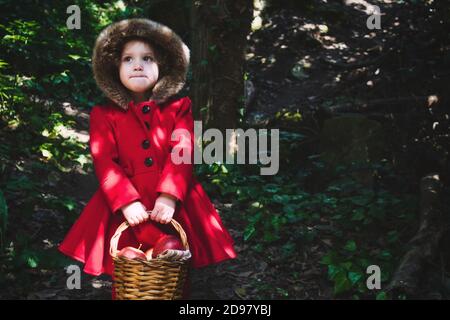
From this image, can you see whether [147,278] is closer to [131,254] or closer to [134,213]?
[131,254]

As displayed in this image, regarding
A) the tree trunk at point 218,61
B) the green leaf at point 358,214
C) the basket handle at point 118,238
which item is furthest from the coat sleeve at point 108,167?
the tree trunk at point 218,61

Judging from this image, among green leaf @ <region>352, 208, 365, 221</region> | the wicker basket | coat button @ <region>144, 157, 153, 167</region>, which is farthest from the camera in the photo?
green leaf @ <region>352, 208, 365, 221</region>

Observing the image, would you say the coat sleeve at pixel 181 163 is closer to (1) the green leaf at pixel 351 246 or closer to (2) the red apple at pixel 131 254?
(2) the red apple at pixel 131 254

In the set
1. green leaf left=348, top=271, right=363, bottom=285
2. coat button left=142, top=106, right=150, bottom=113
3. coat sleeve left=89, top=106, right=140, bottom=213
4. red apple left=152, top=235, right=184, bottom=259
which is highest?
coat button left=142, top=106, right=150, bottom=113

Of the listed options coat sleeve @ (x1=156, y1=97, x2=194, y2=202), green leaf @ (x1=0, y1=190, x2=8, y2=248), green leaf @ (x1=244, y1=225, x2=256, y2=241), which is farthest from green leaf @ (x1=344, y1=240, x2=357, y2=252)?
green leaf @ (x1=0, y1=190, x2=8, y2=248)

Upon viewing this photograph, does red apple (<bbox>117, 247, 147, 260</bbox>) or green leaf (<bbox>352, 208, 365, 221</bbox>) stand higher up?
green leaf (<bbox>352, 208, 365, 221</bbox>)

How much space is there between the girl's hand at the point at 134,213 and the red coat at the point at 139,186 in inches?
2.3

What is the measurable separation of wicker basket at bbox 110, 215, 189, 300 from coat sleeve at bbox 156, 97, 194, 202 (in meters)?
0.45

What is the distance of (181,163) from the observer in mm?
3037

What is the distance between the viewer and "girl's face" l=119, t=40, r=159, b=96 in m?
3.09

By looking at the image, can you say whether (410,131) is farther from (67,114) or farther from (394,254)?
(67,114)

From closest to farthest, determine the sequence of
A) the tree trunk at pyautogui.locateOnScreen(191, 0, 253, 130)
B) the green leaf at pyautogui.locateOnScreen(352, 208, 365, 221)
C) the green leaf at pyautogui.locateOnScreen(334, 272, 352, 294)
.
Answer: the green leaf at pyautogui.locateOnScreen(334, 272, 352, 294), the green leaf at pyautogui.locateOnScreen(352, 208, 365, 221), the tree trunk at pyautogui.locateOnScreen(191, 0, 253, 130)

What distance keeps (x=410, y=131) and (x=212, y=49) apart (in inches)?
80.2

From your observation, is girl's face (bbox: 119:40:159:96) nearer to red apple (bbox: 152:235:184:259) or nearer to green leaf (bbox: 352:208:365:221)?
red apple (bbox: 152:235:184:259)
